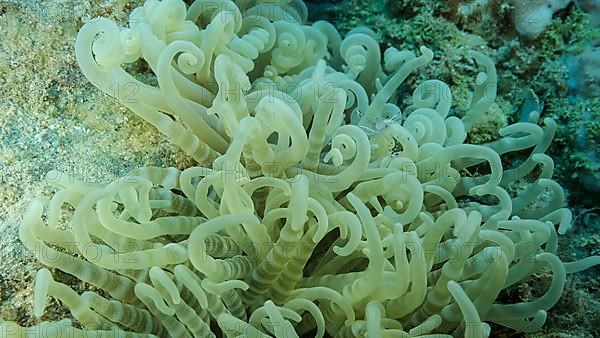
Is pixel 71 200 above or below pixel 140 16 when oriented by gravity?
below

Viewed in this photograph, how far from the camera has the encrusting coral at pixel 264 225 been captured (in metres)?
1.65

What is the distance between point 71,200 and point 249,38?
992 mm

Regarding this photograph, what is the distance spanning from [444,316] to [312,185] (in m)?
0.62

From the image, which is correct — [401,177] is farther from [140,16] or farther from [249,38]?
[140,16]

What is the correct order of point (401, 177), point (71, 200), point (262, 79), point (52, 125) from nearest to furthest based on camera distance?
point (71, 200), point (401, 177), point (52, 125), point (262, 79)

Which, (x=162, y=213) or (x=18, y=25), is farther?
(x=18, y=25)

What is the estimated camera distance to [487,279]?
182 centimetres

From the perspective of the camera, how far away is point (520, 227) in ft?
6.09

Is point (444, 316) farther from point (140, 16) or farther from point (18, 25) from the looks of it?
point (18, 25)

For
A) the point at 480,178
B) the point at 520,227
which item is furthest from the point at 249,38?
the point at 520,227

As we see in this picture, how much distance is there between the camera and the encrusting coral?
65.0 inches

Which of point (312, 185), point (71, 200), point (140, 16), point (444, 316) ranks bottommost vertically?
point (444, 316)

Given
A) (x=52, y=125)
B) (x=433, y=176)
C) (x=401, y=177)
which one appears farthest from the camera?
(x=433, y=176)

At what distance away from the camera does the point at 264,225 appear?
184 centimetres
